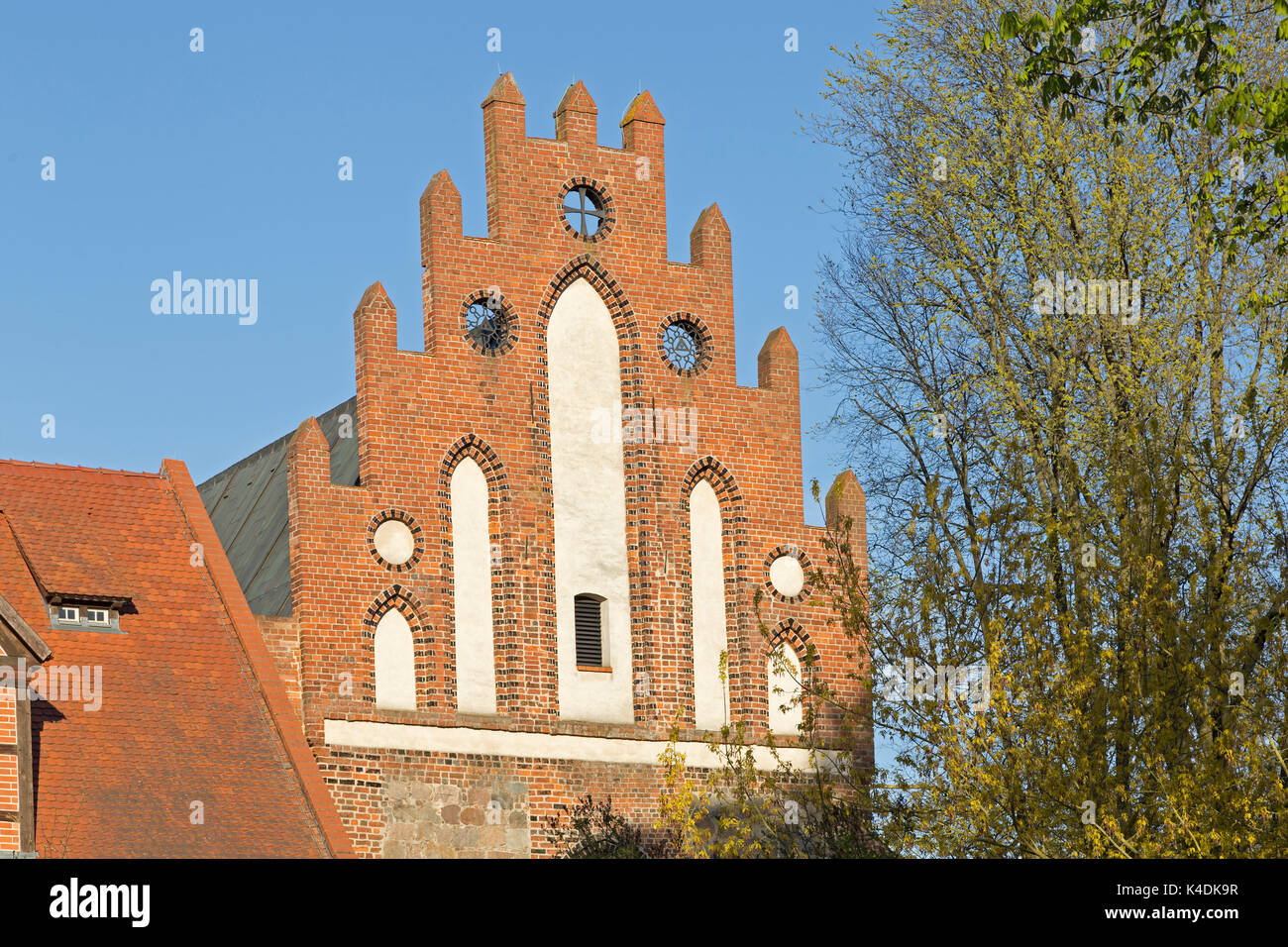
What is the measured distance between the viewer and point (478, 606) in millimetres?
23188

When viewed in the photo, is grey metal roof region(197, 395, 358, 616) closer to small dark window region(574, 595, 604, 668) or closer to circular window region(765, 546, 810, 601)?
small dark window region(574, 595, 604, 668)

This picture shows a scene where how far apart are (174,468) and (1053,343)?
11.9 metres

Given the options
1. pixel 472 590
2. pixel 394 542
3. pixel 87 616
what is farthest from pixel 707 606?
pixel 87 616

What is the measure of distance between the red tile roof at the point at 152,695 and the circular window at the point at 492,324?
4.43 m

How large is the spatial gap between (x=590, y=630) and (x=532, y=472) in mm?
2134

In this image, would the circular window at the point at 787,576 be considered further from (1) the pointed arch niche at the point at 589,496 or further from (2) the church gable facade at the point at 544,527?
(1) the pointed arch niche at the point at 589,496

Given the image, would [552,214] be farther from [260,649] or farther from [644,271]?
[260,649]

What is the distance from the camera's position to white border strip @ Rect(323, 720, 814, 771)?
22031 millimetres

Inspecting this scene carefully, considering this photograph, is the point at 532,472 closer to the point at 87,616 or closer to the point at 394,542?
the point at 394,542

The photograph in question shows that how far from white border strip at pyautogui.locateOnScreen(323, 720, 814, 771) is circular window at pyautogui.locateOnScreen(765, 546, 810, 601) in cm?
204

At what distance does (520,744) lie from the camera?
A: 74.7 ft

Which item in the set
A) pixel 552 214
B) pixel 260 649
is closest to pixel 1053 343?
pixel 552 214
